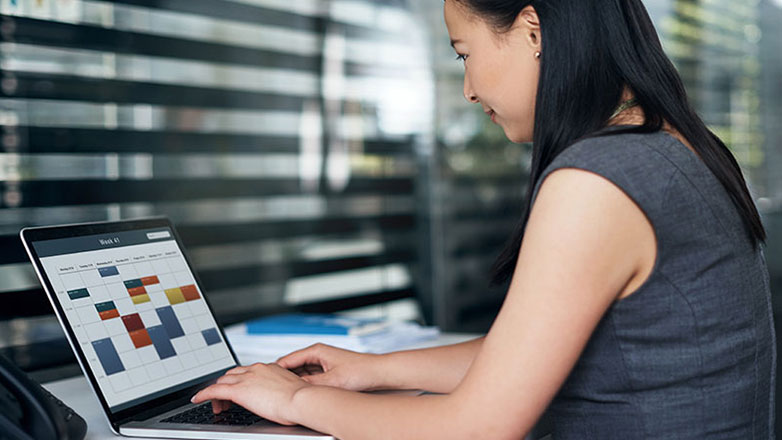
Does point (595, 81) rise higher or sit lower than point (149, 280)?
higher

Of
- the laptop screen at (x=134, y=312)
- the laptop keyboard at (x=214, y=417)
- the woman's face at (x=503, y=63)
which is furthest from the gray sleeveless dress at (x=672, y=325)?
the laptop screen at (x=134, y=312)

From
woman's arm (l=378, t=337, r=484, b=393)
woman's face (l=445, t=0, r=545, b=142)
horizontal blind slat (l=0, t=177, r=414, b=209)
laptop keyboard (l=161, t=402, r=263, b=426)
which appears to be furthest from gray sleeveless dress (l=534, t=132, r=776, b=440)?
horizontal blind slat (l=0, t=177, r=414, b=209)

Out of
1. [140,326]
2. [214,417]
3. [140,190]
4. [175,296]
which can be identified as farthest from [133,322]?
[140,190]

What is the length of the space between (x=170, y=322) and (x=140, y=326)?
7cm

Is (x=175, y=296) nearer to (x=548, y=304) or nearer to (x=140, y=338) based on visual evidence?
(x=140, y=338)

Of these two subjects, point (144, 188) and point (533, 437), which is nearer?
point (533, 437)

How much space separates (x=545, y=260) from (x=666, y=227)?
0.54 feet

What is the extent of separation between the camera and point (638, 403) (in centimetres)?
106

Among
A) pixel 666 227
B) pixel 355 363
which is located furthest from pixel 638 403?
pixel 355 363

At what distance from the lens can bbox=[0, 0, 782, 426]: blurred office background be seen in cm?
174

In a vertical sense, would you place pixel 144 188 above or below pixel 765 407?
above

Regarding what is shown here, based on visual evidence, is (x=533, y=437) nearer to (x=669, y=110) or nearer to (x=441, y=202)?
(x=669, y=110)

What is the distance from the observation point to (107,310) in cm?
131

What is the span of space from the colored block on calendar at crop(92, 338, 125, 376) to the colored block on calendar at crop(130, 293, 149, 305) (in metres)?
0.10
